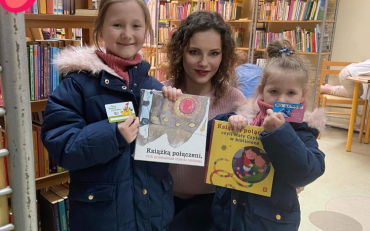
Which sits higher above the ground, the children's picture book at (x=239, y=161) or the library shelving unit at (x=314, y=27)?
the library shelving unit at (x=314, y=27)

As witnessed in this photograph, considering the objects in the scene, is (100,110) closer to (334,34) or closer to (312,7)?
(312,7)

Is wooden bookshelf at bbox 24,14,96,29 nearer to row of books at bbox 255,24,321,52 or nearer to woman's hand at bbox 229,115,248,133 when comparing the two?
woman's hand at bbox 229,115,248,133

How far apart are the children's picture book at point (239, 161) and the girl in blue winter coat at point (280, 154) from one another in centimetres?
4

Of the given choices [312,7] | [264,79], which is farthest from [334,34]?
[264,79]

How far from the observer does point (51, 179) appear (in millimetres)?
1803

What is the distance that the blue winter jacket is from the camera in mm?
933

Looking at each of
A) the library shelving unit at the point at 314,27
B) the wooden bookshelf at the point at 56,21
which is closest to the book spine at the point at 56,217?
the wooden bookshelf at the point at 56,21

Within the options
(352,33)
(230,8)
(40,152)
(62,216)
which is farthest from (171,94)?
(230,8)

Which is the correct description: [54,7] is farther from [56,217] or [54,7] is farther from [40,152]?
[56,217]

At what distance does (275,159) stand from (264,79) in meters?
0.34

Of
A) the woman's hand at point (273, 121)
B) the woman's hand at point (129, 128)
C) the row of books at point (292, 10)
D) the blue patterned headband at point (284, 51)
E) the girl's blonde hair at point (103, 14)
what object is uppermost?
the row of books at point (292, 10)

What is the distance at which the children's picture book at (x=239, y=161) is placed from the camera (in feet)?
3.49

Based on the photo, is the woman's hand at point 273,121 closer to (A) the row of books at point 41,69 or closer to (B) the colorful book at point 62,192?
(A) the row of books at point 41,69

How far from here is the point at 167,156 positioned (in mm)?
1035
